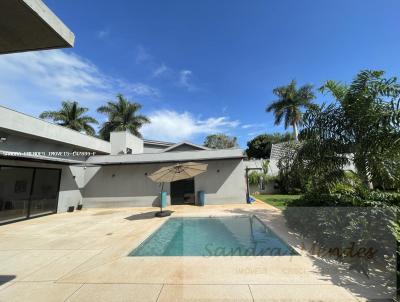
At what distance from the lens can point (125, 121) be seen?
108ft

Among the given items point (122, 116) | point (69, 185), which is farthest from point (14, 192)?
point (122, 116)

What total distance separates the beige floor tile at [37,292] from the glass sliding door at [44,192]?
37.5 feet

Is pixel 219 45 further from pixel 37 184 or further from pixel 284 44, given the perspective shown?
pixel 37 184

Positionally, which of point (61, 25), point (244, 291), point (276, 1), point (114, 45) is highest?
point (276, 1)

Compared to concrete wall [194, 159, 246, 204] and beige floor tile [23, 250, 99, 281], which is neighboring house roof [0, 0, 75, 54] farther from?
concrete wall [194, 159, 246, 204]

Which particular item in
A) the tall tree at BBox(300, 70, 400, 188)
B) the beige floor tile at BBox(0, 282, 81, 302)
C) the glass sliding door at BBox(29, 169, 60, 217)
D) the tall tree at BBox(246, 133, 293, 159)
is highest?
the tall tree at BBox(246, 133, 293, 159)

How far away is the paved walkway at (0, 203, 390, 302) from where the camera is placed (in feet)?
13.6

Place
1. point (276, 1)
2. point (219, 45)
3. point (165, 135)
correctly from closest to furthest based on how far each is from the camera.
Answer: point (276, 1) → point (219, 45) → point (165, 135)

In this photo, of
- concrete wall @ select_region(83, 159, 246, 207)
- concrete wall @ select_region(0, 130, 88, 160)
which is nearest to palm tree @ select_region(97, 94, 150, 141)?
concrete wall @ select_region(0, 130, 88, 160)

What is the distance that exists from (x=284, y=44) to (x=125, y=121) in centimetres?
2631

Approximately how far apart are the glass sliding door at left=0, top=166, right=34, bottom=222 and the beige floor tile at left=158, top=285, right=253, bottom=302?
1325 centimetres

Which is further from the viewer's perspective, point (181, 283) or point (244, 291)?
point (181, 283)

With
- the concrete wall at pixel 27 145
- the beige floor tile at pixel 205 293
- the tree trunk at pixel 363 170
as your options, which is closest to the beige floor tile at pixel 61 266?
the beige floor tile at pixel 205 293

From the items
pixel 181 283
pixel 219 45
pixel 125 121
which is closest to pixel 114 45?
pixel 219 45
